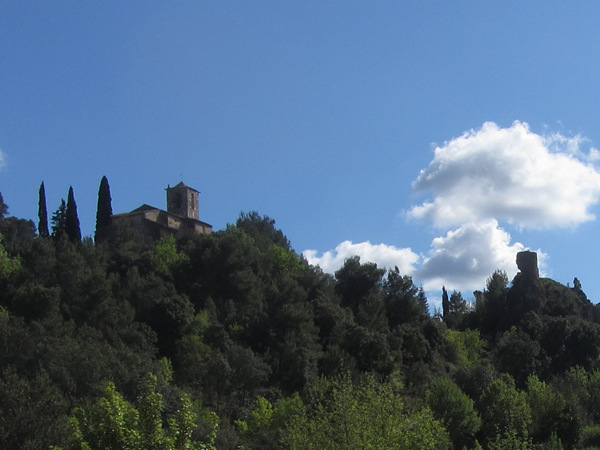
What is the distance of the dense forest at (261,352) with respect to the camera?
27.8 metres

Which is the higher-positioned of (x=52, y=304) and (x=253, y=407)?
(x=52, y=304)

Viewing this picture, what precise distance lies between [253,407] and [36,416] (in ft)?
62.9

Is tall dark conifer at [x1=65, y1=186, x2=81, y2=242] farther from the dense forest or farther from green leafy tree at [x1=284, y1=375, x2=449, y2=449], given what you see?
green leafy tree at [x1=284, y1=375, x2=449, y2=449]

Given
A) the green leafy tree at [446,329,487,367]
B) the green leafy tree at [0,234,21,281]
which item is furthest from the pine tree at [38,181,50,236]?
the green leafy tree at [446,329,487,367]

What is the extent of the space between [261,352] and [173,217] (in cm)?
3359

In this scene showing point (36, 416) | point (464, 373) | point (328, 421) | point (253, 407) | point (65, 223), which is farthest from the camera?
point (65, 223)

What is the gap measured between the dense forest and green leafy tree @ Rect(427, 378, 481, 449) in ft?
0.33

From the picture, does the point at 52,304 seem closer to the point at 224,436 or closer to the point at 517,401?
the point at 224,436

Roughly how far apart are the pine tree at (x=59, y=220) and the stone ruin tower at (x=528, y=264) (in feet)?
144

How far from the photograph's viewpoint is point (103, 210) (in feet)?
235

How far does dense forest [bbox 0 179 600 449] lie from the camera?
27.8m

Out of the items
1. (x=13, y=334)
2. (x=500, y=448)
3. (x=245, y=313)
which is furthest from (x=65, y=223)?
(x=500, y=448)

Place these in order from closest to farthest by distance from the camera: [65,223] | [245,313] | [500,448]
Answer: [500,448], [245,313], [65,223]

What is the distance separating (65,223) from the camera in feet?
222
